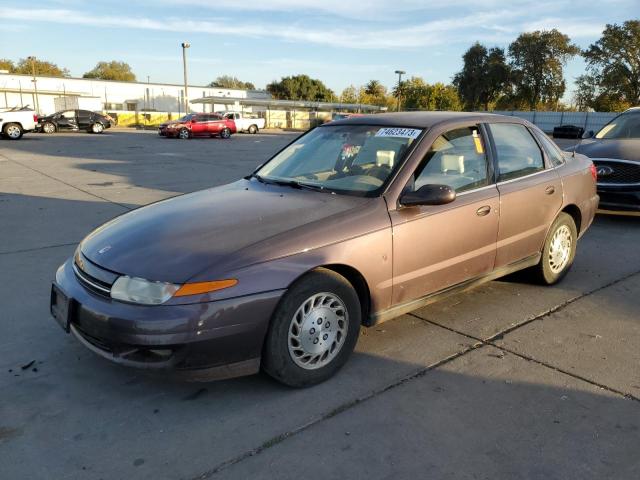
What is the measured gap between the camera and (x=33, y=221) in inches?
292

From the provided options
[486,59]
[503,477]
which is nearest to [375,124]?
[503,477]

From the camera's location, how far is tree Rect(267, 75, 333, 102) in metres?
92.0

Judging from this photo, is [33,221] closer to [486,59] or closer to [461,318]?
[461,318]

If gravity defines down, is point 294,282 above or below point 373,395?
above

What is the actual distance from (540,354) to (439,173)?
1.40 metres

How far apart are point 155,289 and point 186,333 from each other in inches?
11.1

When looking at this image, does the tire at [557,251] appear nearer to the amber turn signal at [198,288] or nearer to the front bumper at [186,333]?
the front bumper at [186,333]

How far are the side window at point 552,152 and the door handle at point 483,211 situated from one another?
49.5 inches

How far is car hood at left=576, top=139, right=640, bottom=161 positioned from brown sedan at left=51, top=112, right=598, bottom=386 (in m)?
3.29

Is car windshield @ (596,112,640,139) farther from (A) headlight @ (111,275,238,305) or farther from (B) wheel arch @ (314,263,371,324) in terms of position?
(A) headlight @ (111,275,238,305)

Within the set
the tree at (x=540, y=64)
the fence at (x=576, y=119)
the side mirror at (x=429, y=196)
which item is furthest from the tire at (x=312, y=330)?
the tree at (x=540, y=64)

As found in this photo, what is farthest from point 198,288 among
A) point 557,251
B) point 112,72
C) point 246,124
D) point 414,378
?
point 112,72

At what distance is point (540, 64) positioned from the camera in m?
56.5

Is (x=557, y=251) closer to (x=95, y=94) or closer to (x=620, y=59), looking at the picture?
(x=620, y=59)
